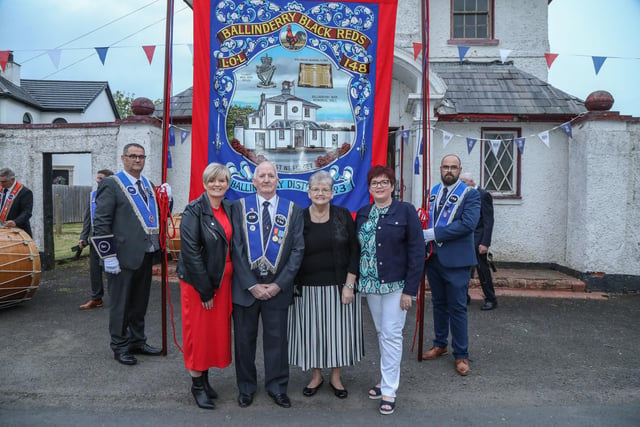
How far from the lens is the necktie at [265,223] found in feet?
11.4

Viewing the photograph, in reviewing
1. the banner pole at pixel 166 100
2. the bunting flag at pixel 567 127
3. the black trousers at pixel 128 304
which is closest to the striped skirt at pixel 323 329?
the banner pole at pixel 166 100

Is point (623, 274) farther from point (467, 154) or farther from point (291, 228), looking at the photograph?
point (291, 228)

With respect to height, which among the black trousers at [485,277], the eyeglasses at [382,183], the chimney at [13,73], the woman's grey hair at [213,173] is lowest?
the black trousers at [485,277]

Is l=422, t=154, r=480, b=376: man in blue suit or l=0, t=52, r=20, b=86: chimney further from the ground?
l=0, t=52, r=20, b=86: chimney

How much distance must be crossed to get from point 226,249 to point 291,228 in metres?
0.54

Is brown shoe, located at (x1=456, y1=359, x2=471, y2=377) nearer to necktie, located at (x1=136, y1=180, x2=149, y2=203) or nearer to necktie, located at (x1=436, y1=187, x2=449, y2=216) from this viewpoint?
necktie, located at (x1=436, y1=187, x2=449, y2=216)

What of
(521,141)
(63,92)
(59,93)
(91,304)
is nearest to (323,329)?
(91,304)

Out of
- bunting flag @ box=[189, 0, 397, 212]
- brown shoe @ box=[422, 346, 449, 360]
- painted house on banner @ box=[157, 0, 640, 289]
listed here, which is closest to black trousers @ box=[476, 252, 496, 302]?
painted house on banner @ box=[157, 0, 640, 289]

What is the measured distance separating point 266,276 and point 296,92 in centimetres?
232

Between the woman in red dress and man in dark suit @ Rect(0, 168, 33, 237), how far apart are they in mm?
4845

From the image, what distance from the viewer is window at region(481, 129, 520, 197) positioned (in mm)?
9086

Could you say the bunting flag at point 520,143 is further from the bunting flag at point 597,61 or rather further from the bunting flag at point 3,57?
the bunting flag at point 3,57

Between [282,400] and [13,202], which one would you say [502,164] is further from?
[13,202]

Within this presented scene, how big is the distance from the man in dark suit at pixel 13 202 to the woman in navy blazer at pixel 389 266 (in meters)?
5.88
